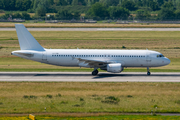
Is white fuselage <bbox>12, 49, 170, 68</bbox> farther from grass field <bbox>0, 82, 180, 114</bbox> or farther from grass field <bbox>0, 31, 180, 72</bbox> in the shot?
grass field <bbox>0, 82, 180, 114</bbox>

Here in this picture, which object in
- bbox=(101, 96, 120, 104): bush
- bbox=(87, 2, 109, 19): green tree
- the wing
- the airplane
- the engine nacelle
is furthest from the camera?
bbox=(87, 2, 109, 19): green tree

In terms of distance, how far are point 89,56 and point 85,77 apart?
12.9 feet

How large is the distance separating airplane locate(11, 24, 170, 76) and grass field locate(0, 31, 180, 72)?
5181mm

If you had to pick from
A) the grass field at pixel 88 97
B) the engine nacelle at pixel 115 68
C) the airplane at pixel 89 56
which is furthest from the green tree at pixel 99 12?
the grass field at pixel 88 97

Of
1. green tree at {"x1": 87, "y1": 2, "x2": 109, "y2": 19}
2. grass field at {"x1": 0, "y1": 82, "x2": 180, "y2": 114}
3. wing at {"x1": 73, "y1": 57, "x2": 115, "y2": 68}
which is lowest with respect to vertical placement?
grass field at {"x1": 0, "y1": 82, "x2": 180, "y2": 114}

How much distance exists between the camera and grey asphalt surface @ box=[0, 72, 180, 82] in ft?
139

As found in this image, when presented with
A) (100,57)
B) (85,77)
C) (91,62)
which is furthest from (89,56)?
(85,77)

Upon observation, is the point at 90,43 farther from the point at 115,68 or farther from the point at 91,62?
the point at 115,68

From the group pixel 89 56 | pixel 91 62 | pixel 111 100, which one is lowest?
pixel 111 100

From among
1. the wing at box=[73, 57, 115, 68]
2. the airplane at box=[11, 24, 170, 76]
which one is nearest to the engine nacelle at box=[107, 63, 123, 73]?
the airplane at box=[11, 24, 170, 76]

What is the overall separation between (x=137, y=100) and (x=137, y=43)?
2064 inches

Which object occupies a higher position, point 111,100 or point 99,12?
point 99,12

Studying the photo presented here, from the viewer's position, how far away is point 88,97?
106 ft

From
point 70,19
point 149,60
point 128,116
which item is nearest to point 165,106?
point 128,116
